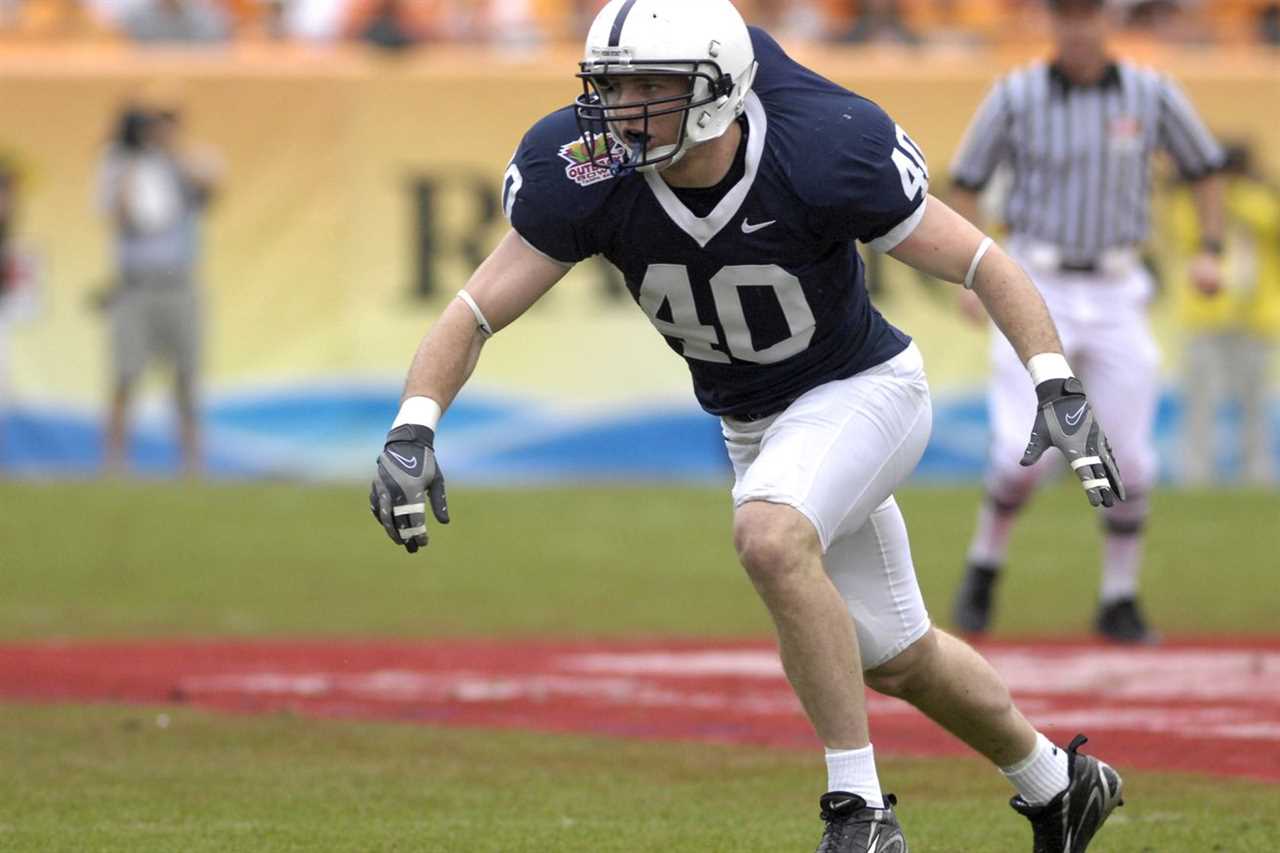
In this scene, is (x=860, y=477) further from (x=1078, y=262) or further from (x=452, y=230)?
(x=452, y=230)

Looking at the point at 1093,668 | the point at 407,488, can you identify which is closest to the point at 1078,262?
the point at 1093,668

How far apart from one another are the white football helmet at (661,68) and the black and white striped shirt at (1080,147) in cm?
337

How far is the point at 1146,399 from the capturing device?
7301 millimetres

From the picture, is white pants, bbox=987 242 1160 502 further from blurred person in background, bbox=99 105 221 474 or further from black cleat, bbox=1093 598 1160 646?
blurred person in background, bbox=99 105 221 474

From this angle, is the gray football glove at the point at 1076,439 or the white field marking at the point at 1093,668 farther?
the white field marking at the point at 1093,668

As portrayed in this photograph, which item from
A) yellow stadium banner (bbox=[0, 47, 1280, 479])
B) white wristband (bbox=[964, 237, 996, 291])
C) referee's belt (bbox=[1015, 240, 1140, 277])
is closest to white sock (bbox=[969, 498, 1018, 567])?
referee's belt (bbox=[1015, 240, 1140, 277])

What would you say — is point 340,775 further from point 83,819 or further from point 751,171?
point 751,171

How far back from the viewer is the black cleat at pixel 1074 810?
164 inches

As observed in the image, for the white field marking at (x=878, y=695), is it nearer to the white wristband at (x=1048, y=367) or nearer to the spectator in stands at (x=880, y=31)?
the white wristband at (x=1048, y=367)

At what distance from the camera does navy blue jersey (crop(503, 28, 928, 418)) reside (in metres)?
4.04

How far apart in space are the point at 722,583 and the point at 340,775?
4335 millimetres

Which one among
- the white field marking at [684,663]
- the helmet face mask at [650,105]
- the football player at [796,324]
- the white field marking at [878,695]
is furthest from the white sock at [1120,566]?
the helmet face mask at [650,105]

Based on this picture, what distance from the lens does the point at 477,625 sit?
8.16 meters

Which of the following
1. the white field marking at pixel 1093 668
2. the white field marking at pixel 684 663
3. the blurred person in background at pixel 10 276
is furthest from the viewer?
the blurred person in background at pixel 10 276
